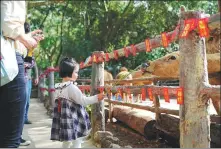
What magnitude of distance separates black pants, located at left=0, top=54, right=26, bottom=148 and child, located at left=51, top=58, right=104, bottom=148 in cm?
121

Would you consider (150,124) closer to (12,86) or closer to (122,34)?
(12,86)

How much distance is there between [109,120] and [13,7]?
5.56 m

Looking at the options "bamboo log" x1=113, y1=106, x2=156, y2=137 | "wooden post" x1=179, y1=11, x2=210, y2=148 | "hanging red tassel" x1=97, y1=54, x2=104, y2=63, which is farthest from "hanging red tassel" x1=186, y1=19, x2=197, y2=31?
"bamboo log" x1=113, y1=106, x2=156, y2=137

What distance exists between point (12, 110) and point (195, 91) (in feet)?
4.26

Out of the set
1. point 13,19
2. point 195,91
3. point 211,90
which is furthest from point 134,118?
point 13,19

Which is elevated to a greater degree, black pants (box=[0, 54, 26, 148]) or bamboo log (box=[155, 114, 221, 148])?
black pants (box=[0, 54, 26, 148])

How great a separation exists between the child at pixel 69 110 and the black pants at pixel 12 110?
47.5 inches

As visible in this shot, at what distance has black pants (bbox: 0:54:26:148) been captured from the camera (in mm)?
1824

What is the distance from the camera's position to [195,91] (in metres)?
2.50

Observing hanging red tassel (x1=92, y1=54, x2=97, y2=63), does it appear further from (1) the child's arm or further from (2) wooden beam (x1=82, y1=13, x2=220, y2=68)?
(1) the child's arm

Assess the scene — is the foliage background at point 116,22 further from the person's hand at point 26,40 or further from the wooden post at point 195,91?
the person's hand at point 26,40

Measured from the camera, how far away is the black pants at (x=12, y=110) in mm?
1824

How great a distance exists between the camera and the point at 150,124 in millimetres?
5051

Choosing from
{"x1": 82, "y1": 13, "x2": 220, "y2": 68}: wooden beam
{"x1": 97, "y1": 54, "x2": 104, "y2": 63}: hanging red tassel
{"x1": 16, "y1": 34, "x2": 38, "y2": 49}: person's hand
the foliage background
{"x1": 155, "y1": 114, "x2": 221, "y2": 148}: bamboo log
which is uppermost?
the foliage background
